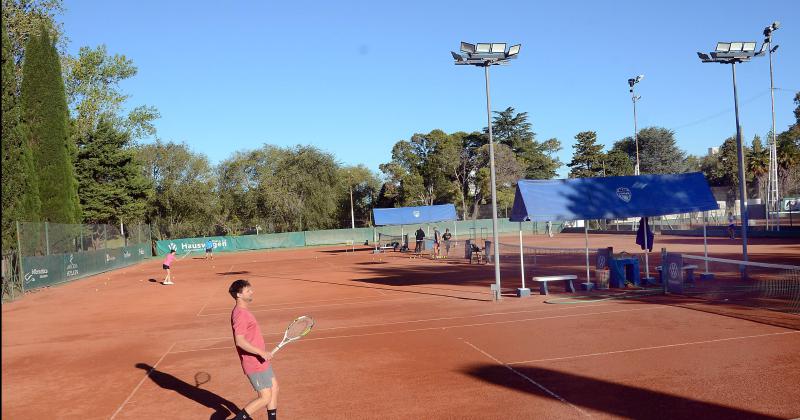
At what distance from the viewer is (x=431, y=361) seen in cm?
1043

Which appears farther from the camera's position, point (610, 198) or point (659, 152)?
point (659, 152)

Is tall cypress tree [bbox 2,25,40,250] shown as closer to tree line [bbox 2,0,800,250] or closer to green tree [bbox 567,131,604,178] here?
tree line [bbox 2,0,800,250]

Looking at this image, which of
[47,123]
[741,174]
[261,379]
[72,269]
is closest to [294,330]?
[261,379]

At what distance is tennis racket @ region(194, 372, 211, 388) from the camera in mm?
9719

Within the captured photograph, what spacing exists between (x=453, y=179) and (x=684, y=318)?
2762 inches

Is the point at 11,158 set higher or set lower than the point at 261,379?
higher

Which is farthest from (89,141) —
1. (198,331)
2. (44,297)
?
(198,331)

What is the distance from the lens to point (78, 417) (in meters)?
8.21

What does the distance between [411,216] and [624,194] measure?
91.5 ft

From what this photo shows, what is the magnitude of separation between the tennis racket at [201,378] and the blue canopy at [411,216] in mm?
34809

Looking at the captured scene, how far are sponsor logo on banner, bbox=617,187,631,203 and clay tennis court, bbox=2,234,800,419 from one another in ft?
11.2

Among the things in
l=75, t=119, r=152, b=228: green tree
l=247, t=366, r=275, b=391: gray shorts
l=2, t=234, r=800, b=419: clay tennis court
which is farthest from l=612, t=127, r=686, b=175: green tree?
l=247, t=366, r=275, b=391: gray shorts

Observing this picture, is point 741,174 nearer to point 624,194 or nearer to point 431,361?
point 624,194

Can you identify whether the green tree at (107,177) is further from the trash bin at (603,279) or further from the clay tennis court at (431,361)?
the trash bin at (603,279)
